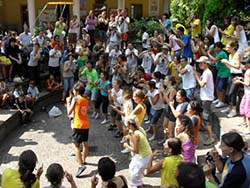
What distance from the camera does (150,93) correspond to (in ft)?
30.4

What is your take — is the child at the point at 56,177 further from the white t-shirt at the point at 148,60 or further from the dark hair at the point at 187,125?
the white t-shirt at the point at 148,60

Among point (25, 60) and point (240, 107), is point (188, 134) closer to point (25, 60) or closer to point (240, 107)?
point (240, 107)

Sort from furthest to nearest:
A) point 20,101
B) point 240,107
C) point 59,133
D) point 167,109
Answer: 1. point 20,101
2. point 59,133
3. point 167,109
4. point 240,107

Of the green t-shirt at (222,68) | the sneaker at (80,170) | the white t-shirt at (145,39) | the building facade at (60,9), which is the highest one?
the building facade at (60,9)

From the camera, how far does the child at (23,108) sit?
11.4 metres

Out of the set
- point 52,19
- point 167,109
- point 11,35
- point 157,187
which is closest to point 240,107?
point 167,109

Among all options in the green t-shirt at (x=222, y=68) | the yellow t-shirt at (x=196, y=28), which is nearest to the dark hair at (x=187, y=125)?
the green t-shirt at (x=222, y=68)

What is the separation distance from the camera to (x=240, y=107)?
28.0 feet

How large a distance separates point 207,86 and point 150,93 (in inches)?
52.8

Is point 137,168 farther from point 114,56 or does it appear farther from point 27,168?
point 114,56

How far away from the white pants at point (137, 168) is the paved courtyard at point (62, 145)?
3.50 ft

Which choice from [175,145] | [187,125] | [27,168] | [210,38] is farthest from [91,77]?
[27,168]

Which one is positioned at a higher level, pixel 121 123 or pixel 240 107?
pixel 240 107

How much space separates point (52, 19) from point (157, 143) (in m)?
15.1
